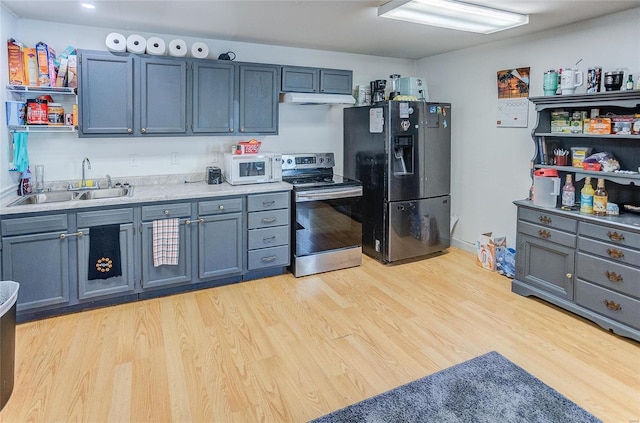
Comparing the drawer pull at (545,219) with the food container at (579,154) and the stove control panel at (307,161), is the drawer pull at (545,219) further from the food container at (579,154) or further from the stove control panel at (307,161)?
the stove control panel at (307,161)

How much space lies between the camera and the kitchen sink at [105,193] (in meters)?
3.52

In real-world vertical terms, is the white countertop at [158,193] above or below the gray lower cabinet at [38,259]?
above

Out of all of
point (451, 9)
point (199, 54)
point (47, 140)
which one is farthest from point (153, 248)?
point (451, 9)

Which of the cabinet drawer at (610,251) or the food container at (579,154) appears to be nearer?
the cabinet drawer at (610,251)

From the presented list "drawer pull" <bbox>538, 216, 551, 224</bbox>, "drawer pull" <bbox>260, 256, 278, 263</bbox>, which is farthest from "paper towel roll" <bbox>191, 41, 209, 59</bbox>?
"drawer pull" <bbox>538, 216, 551, 224</bbox>

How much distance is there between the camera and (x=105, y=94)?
336 centimetres

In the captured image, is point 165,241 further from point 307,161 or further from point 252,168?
point 307,161

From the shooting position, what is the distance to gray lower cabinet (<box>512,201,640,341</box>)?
2.74 m

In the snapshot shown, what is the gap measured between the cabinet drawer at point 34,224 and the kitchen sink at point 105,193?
1.72ft

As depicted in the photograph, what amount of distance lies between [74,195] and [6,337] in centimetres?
184

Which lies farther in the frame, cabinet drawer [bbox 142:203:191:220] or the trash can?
cabinet drawer [bbox 142:203:191:220]

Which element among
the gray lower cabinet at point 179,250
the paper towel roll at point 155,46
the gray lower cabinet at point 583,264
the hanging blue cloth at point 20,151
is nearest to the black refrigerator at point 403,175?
the gray lower cabinet at point 583,264

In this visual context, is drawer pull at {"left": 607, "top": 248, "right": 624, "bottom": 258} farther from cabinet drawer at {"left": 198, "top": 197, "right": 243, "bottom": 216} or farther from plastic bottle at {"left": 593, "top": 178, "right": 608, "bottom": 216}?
cabinet drawer at {"left": 198, "top": 197, "right": 243, "bottom": 216}

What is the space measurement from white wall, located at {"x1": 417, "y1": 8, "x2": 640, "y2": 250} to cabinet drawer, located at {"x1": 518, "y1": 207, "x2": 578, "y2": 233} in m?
0.72
